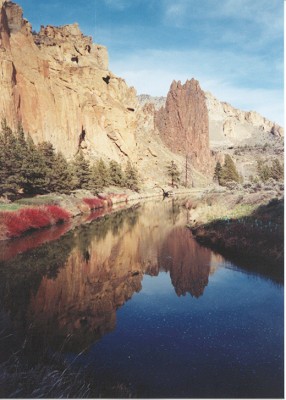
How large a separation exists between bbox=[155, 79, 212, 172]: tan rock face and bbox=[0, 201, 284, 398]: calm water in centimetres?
13176

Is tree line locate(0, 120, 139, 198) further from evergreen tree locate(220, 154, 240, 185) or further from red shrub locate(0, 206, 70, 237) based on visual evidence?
evergreen tree locate(220, 154, 240, 185)

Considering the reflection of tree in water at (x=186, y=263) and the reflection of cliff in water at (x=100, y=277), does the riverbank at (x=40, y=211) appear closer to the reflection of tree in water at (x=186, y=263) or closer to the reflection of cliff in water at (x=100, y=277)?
the reflection of cliff in water at (x=100, y=277)

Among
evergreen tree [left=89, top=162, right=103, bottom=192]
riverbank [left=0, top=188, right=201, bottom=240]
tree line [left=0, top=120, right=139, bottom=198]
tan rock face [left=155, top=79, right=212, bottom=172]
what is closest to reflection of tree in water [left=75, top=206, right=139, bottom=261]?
riverbank [left=0, top=188, right=201, bottom=240]

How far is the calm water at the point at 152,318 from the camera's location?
7141mm

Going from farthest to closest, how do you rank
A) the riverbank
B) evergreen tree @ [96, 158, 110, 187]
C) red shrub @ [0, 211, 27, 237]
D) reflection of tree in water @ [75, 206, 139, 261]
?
evergreen tree @ [96, 158, 110, 187]
the riverbank
red shrub @ [0, 211, 27, 237]
reflection of tree in water @ [75, 206, 139, 261]

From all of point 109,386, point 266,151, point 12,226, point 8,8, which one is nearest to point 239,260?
point 109,386

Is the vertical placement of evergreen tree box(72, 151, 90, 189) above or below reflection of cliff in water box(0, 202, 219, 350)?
above

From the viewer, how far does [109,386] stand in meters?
6.78

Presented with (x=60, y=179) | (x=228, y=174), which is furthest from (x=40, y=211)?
(x=228, y=174)

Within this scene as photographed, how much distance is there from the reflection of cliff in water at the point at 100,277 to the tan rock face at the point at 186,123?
412 feet

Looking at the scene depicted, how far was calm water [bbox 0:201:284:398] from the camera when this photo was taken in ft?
23.4

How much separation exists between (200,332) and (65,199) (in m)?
31.7

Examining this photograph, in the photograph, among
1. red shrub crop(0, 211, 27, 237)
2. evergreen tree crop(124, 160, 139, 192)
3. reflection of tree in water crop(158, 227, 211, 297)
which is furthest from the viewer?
evergreen tree crop(124, 160, 139, 192)

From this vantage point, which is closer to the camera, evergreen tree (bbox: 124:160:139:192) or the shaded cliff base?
the shaded cliff base
